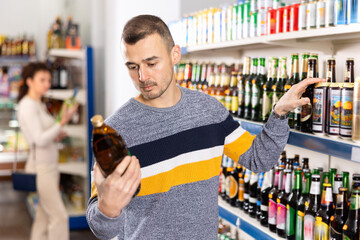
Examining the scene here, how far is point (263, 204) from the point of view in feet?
8.55

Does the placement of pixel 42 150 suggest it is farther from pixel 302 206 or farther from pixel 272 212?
pixel 302 206

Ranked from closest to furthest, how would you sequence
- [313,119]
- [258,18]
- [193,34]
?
[313,119] < [258,18] < [193,34]

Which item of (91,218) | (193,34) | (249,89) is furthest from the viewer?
(193,34)

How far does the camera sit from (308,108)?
219cm

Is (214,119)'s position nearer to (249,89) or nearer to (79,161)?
(249,89)

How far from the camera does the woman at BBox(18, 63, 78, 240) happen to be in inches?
176

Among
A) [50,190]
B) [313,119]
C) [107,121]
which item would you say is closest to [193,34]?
[313,119]

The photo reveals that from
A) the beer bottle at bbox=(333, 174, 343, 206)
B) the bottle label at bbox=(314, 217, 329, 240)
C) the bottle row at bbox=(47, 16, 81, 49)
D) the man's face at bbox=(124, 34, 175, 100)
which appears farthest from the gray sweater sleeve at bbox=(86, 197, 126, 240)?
the bottle row at bbox=(47, 16, 81, 49)

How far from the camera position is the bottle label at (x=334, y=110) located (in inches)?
78.5

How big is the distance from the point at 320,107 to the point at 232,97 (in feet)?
3.27

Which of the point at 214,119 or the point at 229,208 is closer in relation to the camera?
the point at 214,119

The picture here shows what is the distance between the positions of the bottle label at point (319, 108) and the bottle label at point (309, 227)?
419 millimetres

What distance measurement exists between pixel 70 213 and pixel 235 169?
3.42 meters

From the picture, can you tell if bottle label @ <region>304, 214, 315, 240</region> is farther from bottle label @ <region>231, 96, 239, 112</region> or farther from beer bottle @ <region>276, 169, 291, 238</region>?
bottle label @ <region>231, 96, 239, 112</region>
